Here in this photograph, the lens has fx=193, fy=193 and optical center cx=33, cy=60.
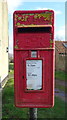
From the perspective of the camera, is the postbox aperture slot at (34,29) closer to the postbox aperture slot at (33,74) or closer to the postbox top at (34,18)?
the postbox top at (34,18)

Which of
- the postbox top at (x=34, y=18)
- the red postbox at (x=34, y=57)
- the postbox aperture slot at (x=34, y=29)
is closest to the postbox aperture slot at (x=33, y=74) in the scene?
the red postbox at (x=34, y=57)

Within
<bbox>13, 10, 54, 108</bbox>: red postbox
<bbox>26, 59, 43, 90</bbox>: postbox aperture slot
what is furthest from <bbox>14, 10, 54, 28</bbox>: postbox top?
<bbox>26, 59, 43, 90</bbox>: postbox aperture slot

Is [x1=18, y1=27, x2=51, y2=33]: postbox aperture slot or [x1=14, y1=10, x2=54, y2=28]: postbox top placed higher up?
[x1=14, y1=10, x2=54, y2=28]: postbox top

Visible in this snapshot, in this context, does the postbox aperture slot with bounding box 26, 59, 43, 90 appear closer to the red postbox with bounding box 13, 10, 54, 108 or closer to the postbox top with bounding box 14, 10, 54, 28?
the red postbox with bounding box 13, 10, 54, 108

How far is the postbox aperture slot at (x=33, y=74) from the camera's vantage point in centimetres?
350

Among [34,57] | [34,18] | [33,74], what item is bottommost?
[33,74]

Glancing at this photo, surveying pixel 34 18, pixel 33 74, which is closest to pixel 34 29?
pixel 34 18

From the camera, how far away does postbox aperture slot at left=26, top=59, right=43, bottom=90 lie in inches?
138

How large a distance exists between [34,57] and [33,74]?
0.31 metres

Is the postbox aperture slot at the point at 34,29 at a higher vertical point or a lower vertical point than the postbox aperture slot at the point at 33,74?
higher

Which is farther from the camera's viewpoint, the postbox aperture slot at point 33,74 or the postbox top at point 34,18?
the postbox aperture slot at point 33,74

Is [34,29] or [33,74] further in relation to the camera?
[33,74]

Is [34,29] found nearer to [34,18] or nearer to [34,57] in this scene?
[34,18]

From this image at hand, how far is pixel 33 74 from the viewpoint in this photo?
11.6 ft
